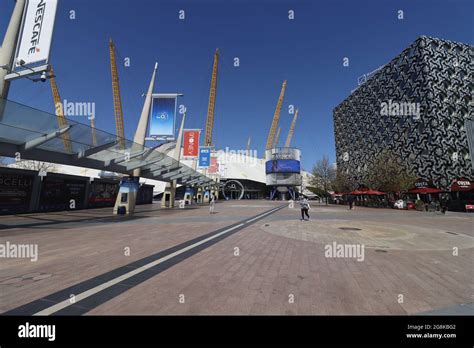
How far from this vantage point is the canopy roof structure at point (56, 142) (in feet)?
32.3

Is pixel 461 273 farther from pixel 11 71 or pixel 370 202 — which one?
pixel 370 202

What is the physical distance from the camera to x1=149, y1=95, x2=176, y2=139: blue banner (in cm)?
2170

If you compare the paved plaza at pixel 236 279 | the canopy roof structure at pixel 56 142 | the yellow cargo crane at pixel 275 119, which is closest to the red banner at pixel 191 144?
the canopy roof structure at pixel 56 142

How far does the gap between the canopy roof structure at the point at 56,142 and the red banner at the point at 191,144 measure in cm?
1193

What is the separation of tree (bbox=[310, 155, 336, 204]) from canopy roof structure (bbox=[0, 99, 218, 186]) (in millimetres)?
40309

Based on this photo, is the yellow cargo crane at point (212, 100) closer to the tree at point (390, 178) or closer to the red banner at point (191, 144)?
the red banner at point (191, 144)

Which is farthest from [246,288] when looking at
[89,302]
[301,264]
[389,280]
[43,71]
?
[43,71]

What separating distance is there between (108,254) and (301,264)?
5.56 m

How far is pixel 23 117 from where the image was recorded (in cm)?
984

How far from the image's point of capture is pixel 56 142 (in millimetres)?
11961

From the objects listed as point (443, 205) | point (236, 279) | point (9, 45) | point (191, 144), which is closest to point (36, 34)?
point (9, 45)

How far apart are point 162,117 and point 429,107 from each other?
157ft

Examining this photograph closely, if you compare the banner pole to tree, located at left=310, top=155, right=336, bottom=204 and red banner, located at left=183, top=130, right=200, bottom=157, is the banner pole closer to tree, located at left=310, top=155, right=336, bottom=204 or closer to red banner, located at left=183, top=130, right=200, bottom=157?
red banner, located at left=183, top=130, right=200, bottom=157

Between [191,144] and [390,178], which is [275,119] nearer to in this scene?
[390,178]
